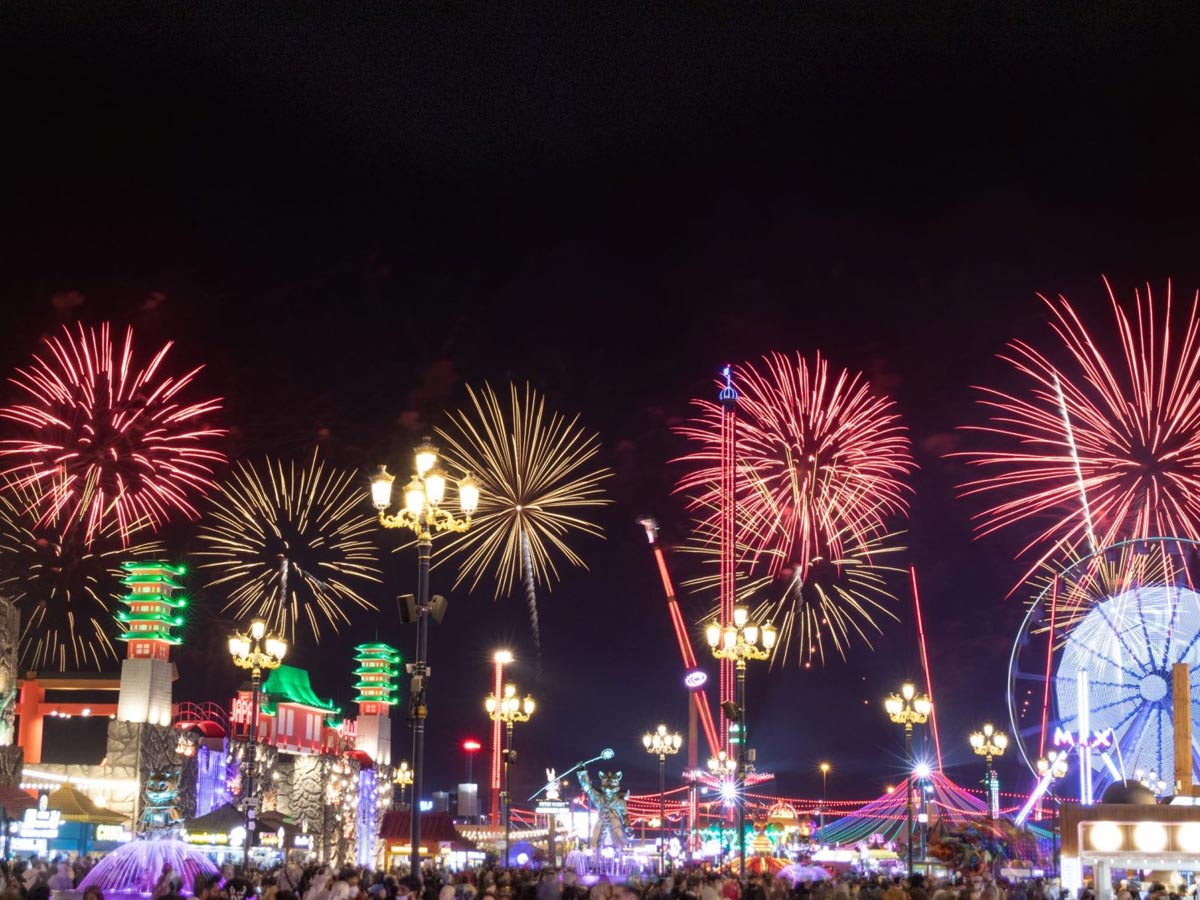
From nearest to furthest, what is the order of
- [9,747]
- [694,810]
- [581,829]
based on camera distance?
[9,747]
[581,829]
[694,810]

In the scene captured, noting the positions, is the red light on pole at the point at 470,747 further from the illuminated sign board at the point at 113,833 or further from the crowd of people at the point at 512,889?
the crowd of people at the point at 512,889

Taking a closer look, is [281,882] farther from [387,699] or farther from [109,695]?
[387,699]

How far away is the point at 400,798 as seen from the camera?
348 feet

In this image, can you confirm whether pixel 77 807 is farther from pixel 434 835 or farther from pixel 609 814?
pixel 609 814

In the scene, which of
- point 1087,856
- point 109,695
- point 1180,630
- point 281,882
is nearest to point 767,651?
point 1087,856

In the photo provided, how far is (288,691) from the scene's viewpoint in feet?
276

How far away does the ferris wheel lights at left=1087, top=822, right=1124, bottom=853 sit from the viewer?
24.1 meters

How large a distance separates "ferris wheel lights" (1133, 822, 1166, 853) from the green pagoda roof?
204 feet

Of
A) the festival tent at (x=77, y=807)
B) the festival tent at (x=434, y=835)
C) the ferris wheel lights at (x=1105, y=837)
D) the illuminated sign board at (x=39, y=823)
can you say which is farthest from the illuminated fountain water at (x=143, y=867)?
the festival tent at (x=77, y=807)

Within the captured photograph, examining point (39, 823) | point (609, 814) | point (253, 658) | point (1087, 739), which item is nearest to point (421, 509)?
point (253, 658)

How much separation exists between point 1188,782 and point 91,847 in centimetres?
4125

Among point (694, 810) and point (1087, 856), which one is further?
point (694, 810)

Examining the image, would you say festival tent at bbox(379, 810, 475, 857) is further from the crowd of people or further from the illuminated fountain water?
the illuminated fountain water

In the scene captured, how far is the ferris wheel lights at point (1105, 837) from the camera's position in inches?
947
